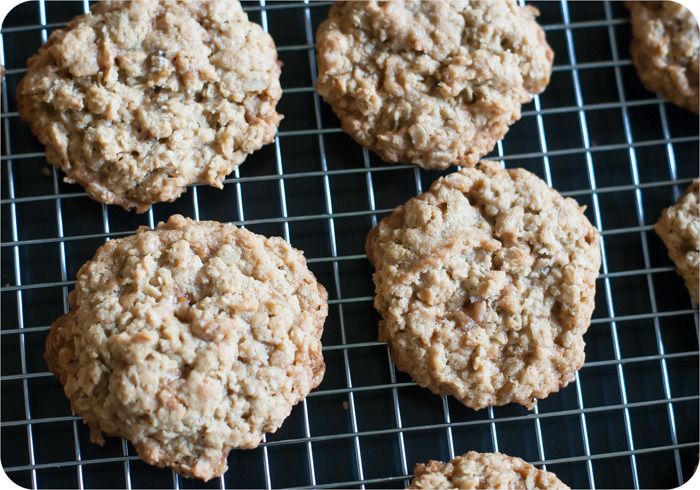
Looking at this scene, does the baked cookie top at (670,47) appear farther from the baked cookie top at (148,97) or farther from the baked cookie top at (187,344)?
the baked cookie top at (187,344)

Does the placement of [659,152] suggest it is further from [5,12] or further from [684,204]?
[5,12]

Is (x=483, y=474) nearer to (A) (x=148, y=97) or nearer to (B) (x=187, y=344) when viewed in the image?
(B) (x=187, y=344)

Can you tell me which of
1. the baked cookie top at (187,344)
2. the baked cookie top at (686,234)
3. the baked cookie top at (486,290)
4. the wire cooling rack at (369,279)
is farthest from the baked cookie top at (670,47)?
the baked cookie top at (187,344)

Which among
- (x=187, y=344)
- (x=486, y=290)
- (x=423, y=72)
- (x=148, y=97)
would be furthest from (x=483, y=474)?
(x=148, y=97)

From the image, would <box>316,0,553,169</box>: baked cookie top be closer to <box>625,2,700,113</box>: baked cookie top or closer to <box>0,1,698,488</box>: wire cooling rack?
<box>0,1,698,488</box>: wire cooling rack

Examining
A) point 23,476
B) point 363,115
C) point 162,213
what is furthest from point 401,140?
point 23,476

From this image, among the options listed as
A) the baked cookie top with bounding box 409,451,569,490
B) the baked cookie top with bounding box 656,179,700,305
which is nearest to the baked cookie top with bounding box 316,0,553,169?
the baked cookie top with bounding box 656,179,700,305
